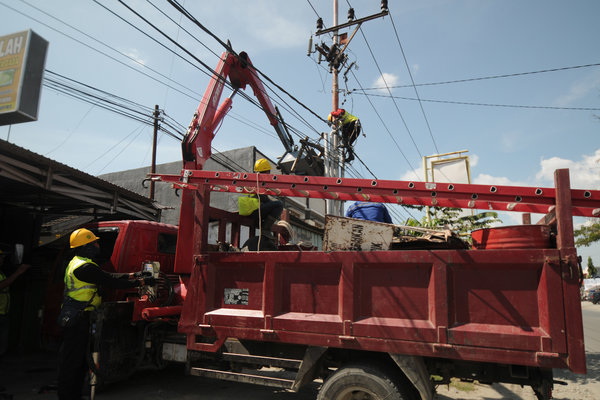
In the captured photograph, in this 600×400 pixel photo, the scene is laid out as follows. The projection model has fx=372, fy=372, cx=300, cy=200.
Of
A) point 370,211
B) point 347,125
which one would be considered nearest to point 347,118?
point 347,125

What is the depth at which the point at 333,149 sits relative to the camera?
500 inches

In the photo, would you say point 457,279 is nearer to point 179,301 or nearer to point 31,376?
point 179,301

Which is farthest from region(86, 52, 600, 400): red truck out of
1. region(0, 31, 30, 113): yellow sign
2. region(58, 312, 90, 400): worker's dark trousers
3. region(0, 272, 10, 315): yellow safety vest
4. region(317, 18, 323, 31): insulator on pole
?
region(317, 18, 323, 31): insulator on pole

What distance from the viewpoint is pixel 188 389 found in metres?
5.24

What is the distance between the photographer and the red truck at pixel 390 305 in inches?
114

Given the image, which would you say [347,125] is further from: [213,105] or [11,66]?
[11,66]

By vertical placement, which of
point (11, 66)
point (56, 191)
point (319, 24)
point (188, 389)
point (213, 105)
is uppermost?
point (319, 24)

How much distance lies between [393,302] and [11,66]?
720cm

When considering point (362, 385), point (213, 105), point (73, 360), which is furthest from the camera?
point (213, 105)

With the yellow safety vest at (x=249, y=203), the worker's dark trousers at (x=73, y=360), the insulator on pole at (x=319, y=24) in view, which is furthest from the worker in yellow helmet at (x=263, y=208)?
the insulator on pole at (x=319, y=24)

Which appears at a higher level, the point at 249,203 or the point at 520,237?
the point at 249,203

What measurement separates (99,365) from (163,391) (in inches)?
52.5

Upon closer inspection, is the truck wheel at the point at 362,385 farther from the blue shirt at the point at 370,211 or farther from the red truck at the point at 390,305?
the blue shirt at the point at 370,211

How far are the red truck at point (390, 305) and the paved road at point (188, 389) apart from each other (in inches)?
43.9
